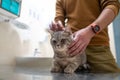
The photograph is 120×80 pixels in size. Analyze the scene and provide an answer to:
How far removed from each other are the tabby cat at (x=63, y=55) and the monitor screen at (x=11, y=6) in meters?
0.54

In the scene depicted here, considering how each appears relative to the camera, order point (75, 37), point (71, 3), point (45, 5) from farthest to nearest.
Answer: point (45, 5) → point (71, 3) → point (75, 37)

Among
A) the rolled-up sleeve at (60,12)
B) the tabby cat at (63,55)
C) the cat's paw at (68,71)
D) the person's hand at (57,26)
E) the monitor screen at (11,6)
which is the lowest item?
the cat's paw at (68,71)

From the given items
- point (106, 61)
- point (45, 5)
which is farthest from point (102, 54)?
point (45, 5)

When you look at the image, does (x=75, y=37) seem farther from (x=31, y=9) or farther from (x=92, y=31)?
(x=31, y=9)

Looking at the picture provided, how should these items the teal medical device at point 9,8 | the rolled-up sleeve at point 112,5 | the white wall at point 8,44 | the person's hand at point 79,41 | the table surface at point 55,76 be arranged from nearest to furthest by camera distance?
the table surface at point 55,76
the person's hand at point 79,41
the rolled-up sleeve at point 112,5
the teal medical device at point 9,8
the white wall at point 8,44

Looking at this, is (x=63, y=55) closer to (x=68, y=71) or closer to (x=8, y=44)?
(x=68, y=71)

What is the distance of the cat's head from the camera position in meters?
0.89

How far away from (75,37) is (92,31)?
90 millimetres

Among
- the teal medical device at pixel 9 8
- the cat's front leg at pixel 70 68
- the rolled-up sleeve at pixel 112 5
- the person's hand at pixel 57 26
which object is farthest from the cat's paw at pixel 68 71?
the teal medical device at pixel 9 8

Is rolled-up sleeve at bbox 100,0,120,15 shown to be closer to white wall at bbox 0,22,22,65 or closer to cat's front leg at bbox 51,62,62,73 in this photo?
cat's front leg at bbox 51,62,62,73

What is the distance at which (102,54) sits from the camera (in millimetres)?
1049

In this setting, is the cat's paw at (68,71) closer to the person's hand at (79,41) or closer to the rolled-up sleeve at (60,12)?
the person's hand at (79,41)

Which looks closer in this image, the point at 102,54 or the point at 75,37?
the point at 75,37

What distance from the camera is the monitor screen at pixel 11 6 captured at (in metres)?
1.33
